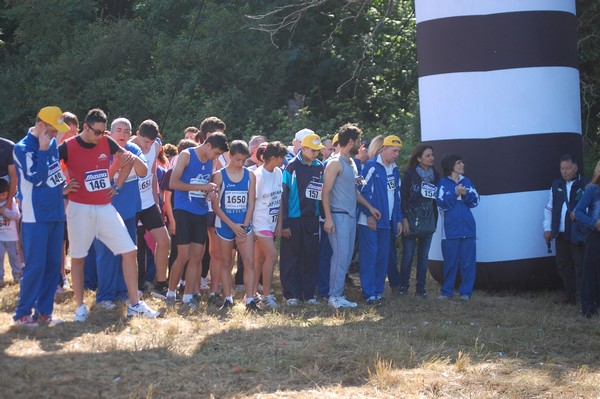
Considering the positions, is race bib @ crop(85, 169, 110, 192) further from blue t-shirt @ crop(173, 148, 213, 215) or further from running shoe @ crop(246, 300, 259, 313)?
running shoe @ crop(246, 300, 259, 313)

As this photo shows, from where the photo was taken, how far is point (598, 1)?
12.8m

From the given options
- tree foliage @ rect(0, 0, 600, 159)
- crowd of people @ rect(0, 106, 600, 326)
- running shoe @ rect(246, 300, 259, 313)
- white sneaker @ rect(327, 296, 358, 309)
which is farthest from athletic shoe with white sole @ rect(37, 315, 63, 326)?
tree foliage @ rect(0, 0, 600, 159)

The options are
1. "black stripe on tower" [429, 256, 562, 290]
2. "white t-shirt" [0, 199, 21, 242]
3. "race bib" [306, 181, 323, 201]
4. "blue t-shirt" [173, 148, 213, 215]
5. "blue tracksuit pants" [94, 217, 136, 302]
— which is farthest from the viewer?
"black stripe on tower" [429, 256, 562, 290]

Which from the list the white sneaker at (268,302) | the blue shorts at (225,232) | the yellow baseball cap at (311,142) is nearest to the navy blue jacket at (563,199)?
the yellow baseball cap at (311,142)

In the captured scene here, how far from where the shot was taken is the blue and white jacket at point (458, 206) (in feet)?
32.1

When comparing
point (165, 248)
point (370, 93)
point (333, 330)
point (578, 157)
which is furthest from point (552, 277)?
point (370, 93)

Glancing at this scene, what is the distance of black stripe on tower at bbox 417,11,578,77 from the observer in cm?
1020

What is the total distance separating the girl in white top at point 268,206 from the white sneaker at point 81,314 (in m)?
A: 2.04

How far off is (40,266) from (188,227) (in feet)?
6.21

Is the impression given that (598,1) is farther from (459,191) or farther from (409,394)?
(409,394)

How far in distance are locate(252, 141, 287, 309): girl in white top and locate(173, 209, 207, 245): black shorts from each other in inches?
23.8

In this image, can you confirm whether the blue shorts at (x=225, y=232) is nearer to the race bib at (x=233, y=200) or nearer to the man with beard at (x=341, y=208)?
the race bib at (x=233, y=200)

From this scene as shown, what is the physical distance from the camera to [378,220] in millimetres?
9656

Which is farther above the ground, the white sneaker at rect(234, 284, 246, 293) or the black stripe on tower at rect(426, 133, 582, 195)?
the black stripe on tower at rect(426, 133, 582, 195)
